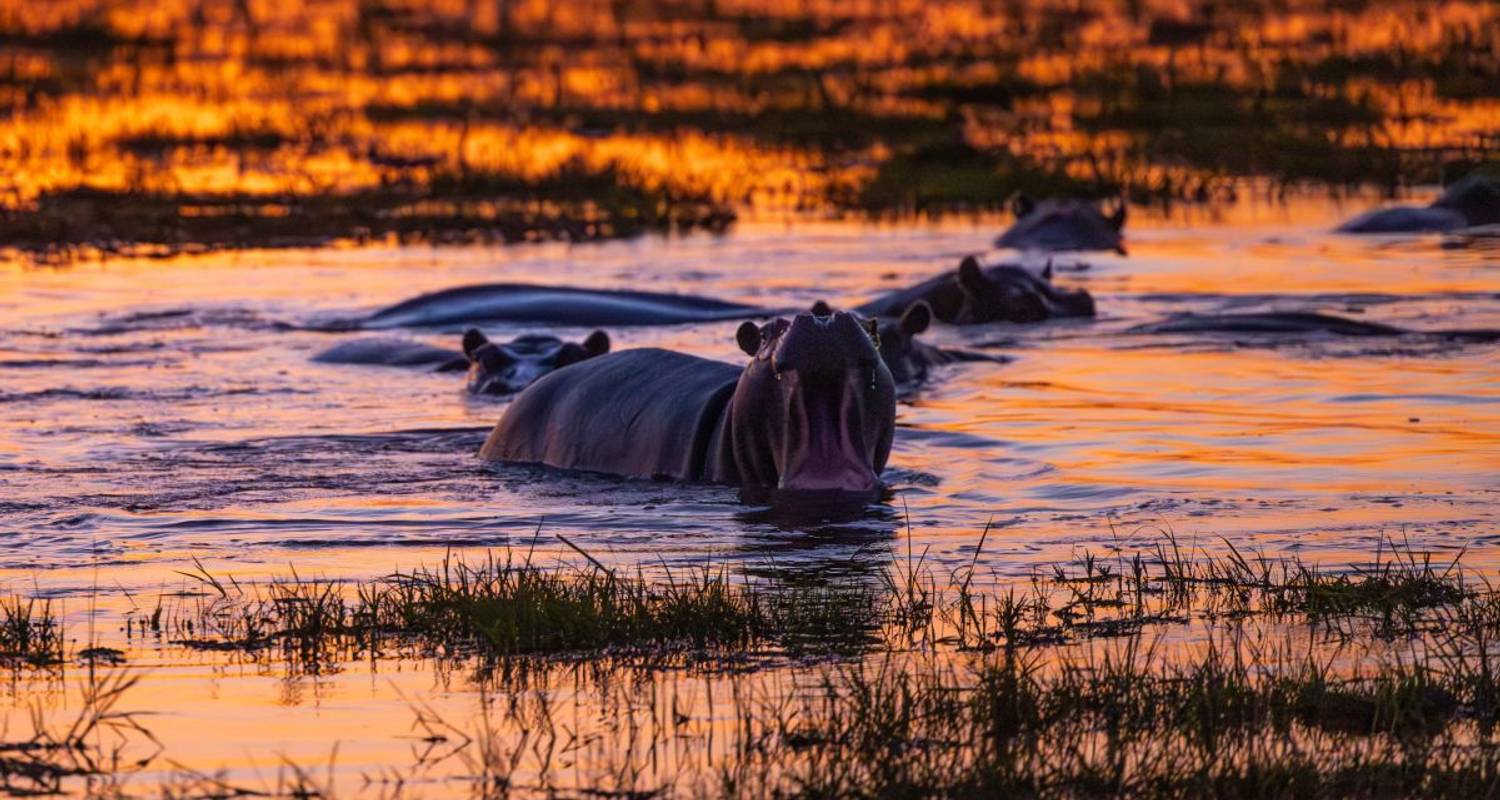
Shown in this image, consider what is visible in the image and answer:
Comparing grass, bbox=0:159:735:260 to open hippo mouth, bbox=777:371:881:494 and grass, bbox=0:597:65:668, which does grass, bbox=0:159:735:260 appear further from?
grass, bbox=0:597:65:668

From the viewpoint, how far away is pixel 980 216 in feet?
68.1

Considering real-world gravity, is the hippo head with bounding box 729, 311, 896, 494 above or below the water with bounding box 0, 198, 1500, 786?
above

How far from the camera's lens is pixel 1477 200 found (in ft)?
59.0

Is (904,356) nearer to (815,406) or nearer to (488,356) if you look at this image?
(488,356)

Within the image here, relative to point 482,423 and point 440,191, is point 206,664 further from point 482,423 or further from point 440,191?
point 440,191

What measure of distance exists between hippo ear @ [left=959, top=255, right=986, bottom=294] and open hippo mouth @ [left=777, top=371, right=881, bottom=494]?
6233 millimetres

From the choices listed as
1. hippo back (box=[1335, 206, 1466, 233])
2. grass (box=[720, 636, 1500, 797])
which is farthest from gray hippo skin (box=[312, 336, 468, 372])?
grass (box=[720, 636, 1500, 797])

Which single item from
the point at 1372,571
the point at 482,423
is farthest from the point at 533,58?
the point at 1372,571

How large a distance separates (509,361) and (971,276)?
3.50 metres

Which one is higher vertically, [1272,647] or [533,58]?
[533,58]

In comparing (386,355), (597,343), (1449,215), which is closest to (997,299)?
(386,355)

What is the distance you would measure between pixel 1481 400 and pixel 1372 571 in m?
4.39

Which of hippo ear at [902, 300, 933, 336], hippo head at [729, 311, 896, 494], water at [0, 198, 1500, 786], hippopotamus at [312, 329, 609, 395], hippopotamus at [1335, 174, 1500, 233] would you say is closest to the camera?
water at [0, 198, 1500, 786]

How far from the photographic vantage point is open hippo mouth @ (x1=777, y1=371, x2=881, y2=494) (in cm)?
841
